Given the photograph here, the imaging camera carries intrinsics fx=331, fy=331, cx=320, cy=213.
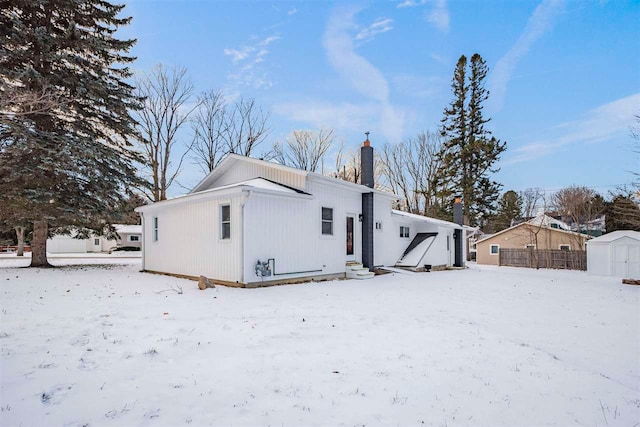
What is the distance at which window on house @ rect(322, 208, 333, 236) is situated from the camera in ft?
39.8

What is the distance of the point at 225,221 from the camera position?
1009 cm

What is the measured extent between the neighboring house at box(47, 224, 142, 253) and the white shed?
39.0m

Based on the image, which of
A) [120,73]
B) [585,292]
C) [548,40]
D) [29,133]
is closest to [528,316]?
[585,292]

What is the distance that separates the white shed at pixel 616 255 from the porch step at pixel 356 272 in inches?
502

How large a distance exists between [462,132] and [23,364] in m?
32.1

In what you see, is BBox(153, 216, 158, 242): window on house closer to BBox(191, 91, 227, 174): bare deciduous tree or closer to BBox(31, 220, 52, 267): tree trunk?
BBox(31, 220, 52, 267): tree trunk

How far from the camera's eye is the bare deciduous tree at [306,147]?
2978 centimetres

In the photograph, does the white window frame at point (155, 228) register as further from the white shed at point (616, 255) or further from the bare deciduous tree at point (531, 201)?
the bare deciduous tree at point (531, 201)

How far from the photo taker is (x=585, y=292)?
10.7 m

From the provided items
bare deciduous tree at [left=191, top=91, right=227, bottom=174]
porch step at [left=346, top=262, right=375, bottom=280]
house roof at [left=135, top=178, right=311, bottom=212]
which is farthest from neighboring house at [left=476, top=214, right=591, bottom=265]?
bare deciduous tree at [left=191, top=91, right=227, bottom=174]

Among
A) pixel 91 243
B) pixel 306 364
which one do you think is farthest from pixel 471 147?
pixel 91 243

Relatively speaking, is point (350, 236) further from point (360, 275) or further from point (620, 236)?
point (620, 236)

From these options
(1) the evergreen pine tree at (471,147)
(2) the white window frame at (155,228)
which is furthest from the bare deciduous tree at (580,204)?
(2) the white window frame at (155,228)

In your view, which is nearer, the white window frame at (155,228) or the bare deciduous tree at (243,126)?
the white window frame at (155,228)
